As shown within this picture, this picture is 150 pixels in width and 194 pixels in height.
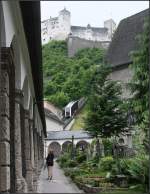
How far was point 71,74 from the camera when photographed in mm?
56906

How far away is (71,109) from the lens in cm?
7562

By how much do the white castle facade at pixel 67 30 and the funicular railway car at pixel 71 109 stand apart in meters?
Result: 44.6

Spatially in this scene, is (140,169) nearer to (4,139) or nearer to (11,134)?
(11,134)

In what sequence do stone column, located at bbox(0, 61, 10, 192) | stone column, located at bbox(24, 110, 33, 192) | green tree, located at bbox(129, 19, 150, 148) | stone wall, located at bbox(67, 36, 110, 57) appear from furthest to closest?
1. stone wall, located at bbox(67, 36, 110, 57)
2. green tree, located at bbox(129, 19, 150, 148)
3. stone column, located at bbox(24, 110, 33, 192)
4. stone column, located at bbox(0, 61, 10, 192)

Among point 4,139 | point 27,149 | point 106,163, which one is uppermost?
point 27,149

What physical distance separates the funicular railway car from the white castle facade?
44.6 m

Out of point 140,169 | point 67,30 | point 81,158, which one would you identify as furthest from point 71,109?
point 140,169

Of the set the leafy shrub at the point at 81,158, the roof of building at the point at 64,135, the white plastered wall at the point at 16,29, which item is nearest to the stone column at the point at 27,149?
the white plastered wall at the point at 16,29

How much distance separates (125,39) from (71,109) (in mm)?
26734

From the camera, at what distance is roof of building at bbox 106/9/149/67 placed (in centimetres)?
4853

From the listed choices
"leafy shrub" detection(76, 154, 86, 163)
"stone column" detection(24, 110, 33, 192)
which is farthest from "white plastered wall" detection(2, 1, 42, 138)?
"leafy shrub" detection(76, 154, 86, 163)

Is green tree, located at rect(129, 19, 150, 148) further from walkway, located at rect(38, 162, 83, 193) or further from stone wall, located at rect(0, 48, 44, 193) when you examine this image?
stone wall, located at rect(0, 48, 44, 193)

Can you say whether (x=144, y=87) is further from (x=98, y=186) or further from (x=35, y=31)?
(x=35, y=31)

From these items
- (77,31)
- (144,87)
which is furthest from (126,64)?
(77,31)
